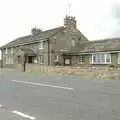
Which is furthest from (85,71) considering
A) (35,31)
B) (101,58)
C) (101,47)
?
(35,31)

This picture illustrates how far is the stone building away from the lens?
151 feet

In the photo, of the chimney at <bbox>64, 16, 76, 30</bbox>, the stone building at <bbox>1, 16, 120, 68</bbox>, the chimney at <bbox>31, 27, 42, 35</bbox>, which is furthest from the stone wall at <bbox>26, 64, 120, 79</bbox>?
the chimney at <bbox>31, 27, 42, 35</bbox>

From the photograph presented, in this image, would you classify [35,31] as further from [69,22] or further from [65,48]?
Result: [65,48]

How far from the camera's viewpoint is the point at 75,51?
51875 mm

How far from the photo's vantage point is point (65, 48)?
55562 millimetres

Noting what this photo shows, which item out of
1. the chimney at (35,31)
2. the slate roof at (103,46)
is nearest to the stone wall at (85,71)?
the slate roof at (103,46)

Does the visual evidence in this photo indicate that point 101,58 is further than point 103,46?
No

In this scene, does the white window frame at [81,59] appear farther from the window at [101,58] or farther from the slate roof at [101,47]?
the window at [101,58]

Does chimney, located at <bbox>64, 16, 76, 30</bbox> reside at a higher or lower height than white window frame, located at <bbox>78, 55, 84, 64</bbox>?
higher

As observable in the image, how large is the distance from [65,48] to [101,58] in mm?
11876

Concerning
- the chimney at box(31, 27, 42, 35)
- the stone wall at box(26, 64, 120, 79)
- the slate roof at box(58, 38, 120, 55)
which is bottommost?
the stone wall at box(26, 64, 120, 79)

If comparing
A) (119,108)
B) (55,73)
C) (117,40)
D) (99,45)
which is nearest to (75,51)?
(99,45)

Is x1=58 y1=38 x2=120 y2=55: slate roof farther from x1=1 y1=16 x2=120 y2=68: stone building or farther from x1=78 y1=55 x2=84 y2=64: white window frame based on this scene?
x1=78 y1=55 x2=84 y2=64: white window frame

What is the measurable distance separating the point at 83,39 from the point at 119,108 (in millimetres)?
50132
